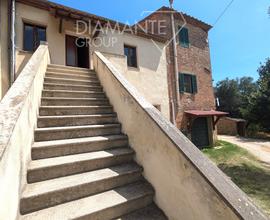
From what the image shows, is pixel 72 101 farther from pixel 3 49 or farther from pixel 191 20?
pixel 191 20

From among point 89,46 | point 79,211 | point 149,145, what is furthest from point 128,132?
point 89,46

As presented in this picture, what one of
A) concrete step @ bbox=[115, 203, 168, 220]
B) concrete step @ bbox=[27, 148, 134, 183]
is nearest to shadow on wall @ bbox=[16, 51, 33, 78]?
concrete step @ bbox=[27, 148, 134, 183]

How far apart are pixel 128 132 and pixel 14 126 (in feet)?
6.19

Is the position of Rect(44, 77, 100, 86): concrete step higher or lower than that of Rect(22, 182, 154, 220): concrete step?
higher

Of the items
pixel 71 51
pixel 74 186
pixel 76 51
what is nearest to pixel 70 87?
pixel 74 186

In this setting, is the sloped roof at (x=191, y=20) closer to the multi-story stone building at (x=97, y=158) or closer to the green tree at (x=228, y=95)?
the multi-story stone building at (x=97, y=158)

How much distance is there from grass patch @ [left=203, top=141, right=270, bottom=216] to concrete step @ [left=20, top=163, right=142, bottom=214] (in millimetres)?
3634

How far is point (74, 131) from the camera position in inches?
126

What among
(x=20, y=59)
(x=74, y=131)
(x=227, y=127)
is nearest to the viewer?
(x=74, y=131)

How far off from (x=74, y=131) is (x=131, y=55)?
27.9 feet

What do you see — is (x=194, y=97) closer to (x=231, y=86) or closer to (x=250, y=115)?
(x=250, y=115)

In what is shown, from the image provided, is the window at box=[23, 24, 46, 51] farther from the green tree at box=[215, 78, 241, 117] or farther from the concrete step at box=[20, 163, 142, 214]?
the green tree at box=[215, 78, 241, 117]

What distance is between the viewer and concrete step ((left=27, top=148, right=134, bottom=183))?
7.72 ft

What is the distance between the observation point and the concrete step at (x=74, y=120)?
3.24m
